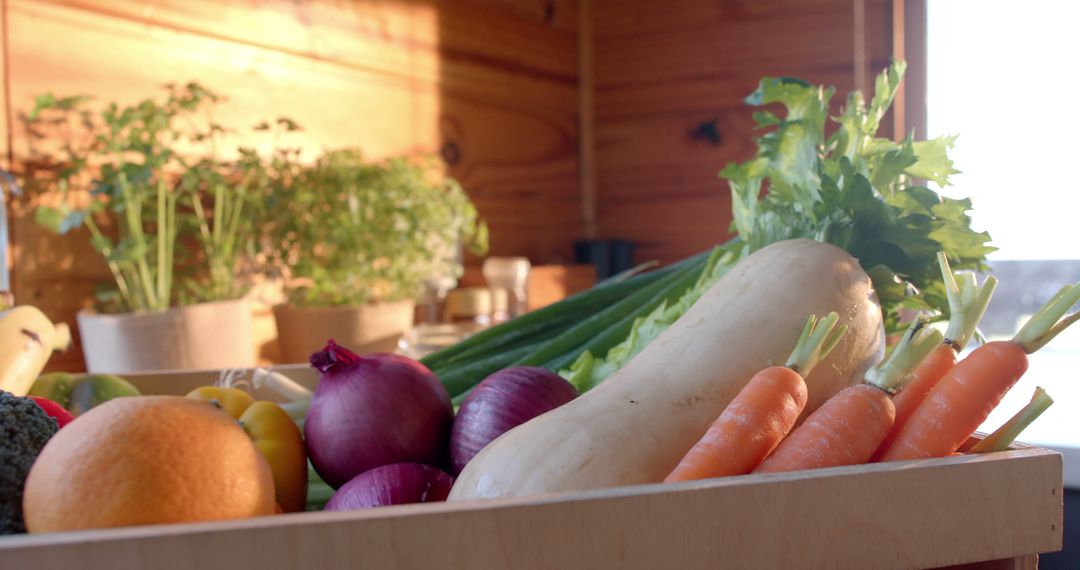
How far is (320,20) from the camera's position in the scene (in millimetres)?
2068

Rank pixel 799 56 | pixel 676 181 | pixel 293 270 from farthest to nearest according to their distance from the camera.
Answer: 1. pixel 676 181
2. pixel 799 56
3. pixel 293 270

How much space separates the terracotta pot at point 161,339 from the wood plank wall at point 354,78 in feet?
0.59

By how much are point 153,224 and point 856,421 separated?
1.46 m

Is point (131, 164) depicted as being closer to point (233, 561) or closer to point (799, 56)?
point (233, 561)

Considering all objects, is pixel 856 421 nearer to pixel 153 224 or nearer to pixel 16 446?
pixel 16 446

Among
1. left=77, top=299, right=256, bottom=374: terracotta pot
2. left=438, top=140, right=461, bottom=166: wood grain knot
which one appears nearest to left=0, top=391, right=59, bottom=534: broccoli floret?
left=77, top=299, right=256, bottom=374: terracotta pot

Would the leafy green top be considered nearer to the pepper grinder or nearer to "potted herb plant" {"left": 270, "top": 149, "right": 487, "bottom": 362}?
"potted herb plant" {"left": 270, "top": 149, "right": 487, "bottom": 362}

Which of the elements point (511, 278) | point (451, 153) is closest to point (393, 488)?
point (511, 278)

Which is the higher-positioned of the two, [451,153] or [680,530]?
[451,153]

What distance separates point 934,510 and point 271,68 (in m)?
1.79

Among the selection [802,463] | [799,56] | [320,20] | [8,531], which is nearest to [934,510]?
[802,463]

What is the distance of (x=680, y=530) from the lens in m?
0.38

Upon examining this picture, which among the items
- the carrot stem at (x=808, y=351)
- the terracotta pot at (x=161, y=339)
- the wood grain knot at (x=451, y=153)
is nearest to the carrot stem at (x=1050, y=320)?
the carrot stem at (x=808, y=351)

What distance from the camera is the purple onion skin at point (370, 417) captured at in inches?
23.2
